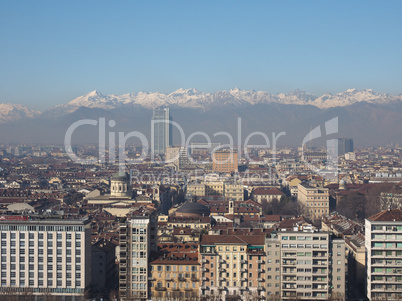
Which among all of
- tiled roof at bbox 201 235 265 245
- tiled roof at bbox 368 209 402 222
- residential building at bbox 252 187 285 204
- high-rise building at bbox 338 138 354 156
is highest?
high-rise building at bbox 338 138 354 156

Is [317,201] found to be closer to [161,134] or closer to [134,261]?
[134,261]

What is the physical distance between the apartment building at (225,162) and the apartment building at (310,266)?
75107 mm

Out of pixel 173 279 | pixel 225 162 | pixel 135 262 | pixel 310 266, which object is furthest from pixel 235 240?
pixel 225 162

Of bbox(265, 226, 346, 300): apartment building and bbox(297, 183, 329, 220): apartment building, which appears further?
bbox(297, 183, 329, 220): apartment building

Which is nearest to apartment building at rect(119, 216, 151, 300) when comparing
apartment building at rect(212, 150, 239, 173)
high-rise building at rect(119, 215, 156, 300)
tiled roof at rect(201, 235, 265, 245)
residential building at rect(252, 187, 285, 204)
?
high-rise building at rect(119, 215, 156, 300)

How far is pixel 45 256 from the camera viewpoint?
87.6 feet

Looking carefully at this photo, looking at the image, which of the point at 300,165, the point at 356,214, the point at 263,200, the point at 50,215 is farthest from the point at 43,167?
the point at 50,215

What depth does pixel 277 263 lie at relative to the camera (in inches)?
1013

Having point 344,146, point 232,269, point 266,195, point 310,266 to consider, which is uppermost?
point 344,146

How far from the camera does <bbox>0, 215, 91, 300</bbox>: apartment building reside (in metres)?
26.7

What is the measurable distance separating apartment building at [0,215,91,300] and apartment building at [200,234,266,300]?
4.90 meters

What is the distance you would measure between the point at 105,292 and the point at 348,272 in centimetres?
1088

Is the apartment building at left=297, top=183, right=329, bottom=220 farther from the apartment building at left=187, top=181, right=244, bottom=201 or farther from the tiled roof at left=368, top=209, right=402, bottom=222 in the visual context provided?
the tiled roof at left=368, top=209, right=402, bottom=222

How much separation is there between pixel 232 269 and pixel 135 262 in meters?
3.78
